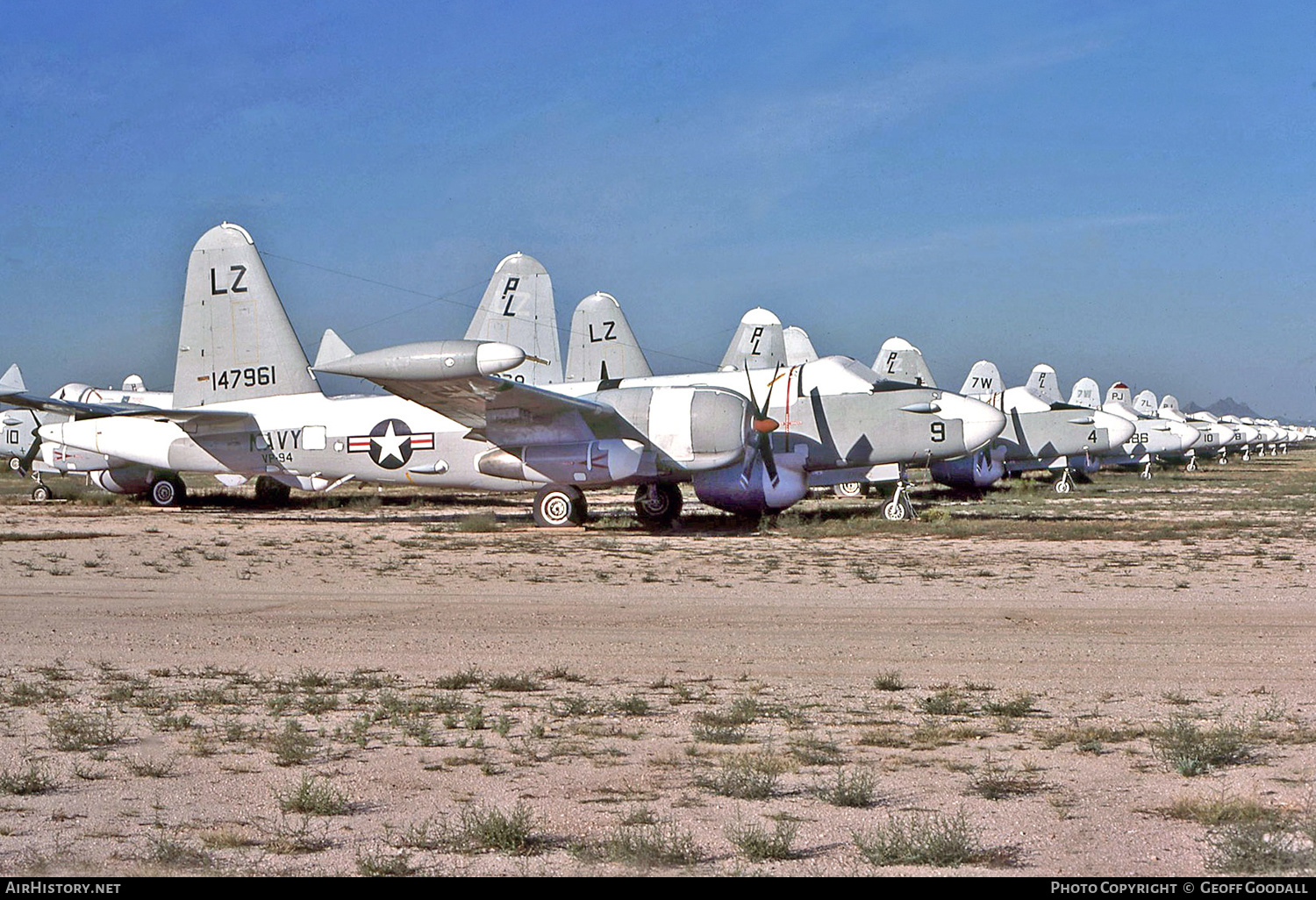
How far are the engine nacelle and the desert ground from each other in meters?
7.10

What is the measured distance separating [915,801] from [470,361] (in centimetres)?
1513

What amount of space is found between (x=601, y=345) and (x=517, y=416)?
916cm

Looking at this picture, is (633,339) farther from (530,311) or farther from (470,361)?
(470,361)

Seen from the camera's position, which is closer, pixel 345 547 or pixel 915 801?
pixel 915 801

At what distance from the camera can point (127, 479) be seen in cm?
3341

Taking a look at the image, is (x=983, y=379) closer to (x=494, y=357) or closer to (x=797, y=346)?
(x=797, y=346)

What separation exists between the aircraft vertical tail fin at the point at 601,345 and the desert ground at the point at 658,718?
16.4m

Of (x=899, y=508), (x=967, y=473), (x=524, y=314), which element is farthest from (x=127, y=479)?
(x=967, y=473)

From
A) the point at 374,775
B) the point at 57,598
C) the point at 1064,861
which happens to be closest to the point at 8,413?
the point at 57,598

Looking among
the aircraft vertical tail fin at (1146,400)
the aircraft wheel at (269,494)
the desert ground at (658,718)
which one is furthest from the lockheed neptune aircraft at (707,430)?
the aircraft vertical tail fin at (1146,400)

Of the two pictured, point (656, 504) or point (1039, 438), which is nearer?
point (656, 504)

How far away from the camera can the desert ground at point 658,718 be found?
4863 millimetres

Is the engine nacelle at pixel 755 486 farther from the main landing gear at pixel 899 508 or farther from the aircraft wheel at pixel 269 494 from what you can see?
the aircraft wheel at pixel 269 494

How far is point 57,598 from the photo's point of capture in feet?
42.1
